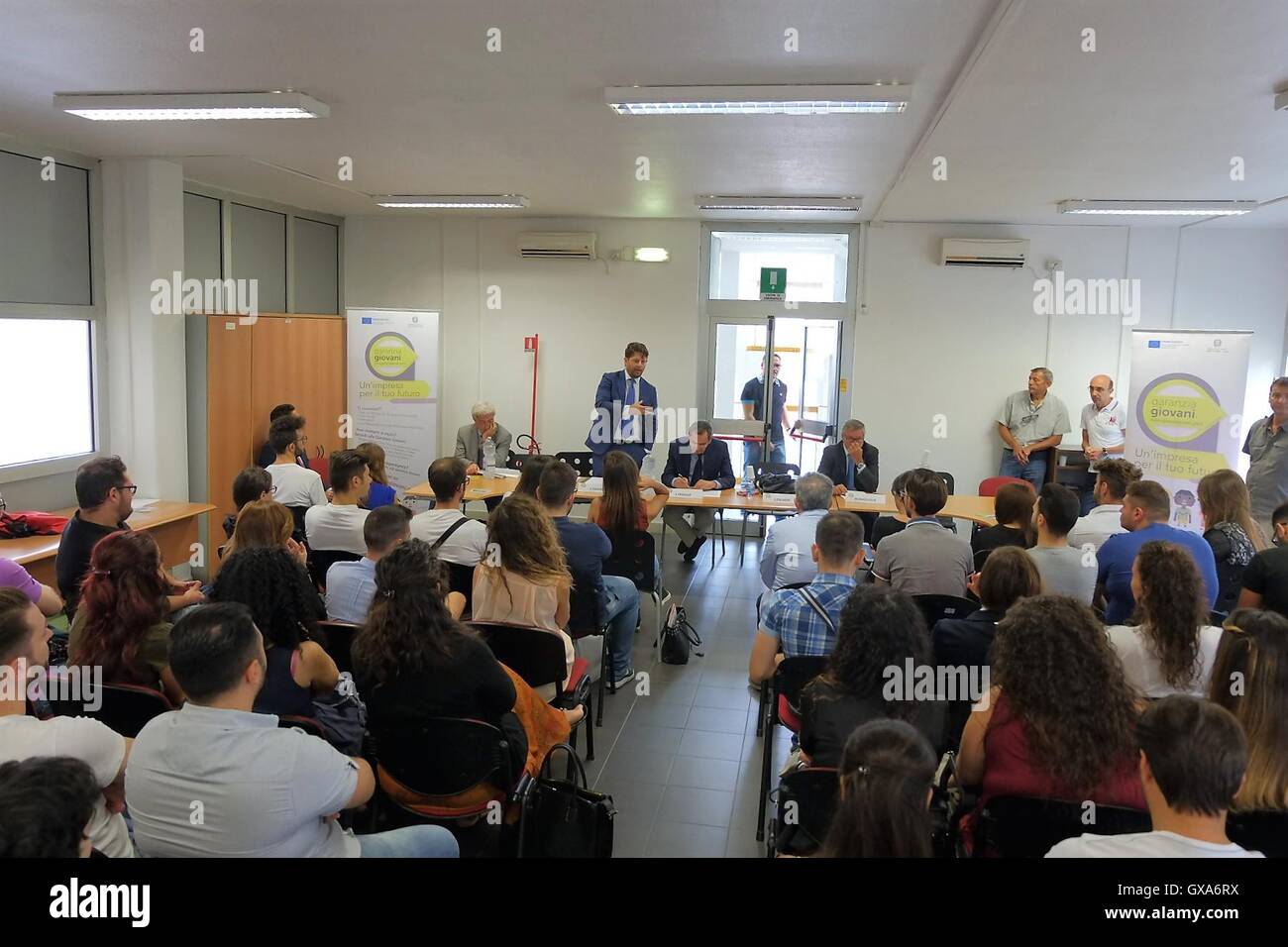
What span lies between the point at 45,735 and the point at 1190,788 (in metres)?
2.36

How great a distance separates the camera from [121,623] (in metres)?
2.77

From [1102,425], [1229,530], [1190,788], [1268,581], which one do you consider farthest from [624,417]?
[1190,788]

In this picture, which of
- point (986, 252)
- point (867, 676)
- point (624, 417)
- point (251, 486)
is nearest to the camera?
point (867, 676)

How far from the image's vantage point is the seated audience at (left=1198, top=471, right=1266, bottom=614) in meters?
4.27

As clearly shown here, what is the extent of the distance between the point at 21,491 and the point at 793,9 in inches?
224

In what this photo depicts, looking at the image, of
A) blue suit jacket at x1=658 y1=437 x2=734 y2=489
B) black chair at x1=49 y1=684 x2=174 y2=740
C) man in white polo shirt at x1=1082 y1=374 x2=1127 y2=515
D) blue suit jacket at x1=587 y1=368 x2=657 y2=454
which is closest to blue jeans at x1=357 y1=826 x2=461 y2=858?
black chair at x1=49 y1=684 x2=174 y2=740

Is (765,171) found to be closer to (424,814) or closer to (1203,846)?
(424,814)

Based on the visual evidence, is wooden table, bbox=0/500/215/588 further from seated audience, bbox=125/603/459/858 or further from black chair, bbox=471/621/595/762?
seated audience, bbox=125/603/459/858

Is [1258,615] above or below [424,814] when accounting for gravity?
above

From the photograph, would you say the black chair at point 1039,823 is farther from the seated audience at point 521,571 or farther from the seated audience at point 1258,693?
the seated audience at point 521,571

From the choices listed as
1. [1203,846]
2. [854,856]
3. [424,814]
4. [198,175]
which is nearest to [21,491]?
[198,175]

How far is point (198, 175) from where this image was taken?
722 centimetres

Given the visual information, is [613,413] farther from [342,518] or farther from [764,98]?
[764,98]

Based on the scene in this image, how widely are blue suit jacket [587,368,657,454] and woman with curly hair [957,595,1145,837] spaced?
19.3ft
